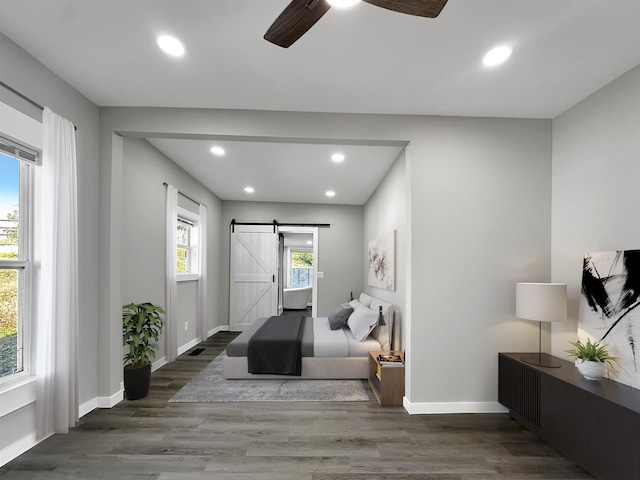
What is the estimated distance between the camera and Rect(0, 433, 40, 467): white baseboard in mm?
2121

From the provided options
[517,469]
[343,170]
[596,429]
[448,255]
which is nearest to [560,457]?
[517,469]

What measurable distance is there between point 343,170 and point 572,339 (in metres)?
3.23

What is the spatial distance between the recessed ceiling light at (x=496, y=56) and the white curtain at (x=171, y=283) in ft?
12.6

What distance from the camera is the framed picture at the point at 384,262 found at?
13.6 ft

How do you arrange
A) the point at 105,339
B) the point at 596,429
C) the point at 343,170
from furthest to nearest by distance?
the point at 343,170, the point at 105,339, the point at 596,429

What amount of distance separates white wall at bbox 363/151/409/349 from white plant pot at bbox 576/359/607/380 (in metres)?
1.46

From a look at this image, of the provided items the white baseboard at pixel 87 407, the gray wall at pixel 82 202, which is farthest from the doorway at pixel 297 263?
the gray wall at pixel 82 202

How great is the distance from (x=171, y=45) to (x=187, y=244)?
12.5ft

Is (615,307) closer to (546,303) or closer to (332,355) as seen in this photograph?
(546,303)

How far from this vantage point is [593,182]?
2.56 metres

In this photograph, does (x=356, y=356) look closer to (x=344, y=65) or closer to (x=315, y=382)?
(x=315, y=382)

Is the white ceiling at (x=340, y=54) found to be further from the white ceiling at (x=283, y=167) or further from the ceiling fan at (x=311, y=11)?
the white ceiling at (x=283, y=167)

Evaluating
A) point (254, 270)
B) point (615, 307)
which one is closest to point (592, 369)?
point (615, 307)

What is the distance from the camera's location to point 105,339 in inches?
116
